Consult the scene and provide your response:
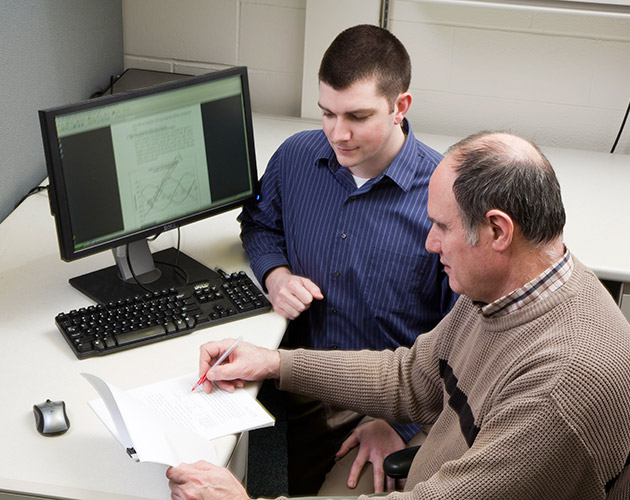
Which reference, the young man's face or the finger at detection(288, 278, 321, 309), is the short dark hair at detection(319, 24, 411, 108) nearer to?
the young man's face

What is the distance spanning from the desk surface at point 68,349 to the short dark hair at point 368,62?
1.56 feet

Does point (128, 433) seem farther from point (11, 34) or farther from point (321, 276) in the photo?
point (11, 34)

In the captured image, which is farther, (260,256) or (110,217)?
(260,256)

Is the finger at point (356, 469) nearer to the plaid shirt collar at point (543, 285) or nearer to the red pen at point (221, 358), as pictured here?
the red pen at point (221, 358)

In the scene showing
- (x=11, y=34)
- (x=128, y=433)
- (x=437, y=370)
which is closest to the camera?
(x=128, y=433)

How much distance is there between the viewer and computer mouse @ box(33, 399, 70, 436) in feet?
4.10

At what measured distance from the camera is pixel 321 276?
171 cm

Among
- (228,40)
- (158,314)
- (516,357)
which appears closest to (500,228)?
(516,357)

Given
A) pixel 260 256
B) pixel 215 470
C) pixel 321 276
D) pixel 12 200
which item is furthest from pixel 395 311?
pixel 12 200

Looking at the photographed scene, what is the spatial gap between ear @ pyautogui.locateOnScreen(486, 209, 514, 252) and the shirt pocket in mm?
504

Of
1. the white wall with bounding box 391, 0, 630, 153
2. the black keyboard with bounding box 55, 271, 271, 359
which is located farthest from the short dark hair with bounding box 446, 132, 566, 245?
the white wall with bounding box 391, 0, 630, 153

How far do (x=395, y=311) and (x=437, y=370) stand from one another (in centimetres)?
27

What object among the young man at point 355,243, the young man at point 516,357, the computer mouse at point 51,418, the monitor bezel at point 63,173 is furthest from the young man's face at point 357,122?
the computer mouse at point 51,418

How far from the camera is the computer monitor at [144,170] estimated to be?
1.45 m
